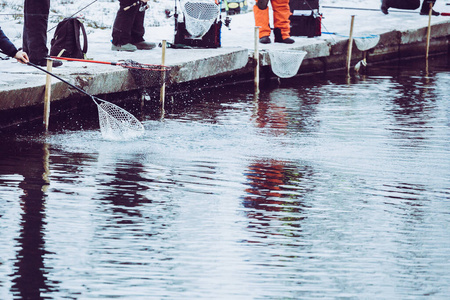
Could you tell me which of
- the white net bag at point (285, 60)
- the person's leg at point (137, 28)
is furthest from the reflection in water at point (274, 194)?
the white net bag at point (285, 60)

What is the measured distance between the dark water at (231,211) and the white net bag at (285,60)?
221 centimetres

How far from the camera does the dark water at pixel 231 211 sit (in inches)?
181

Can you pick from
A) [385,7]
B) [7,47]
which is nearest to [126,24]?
[7,47]

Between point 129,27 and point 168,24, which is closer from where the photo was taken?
point 129,27

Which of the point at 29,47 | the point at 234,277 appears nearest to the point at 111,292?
the point at 234,277

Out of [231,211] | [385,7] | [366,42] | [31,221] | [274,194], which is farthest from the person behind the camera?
[385,7]

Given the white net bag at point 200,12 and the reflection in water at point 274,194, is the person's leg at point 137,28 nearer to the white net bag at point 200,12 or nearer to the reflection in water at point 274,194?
the white net bag at point 200,12

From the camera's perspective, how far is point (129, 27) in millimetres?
10531

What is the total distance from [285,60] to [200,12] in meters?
1.25

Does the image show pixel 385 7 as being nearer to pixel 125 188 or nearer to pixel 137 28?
pixel 137 28

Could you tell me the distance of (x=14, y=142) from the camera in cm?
774

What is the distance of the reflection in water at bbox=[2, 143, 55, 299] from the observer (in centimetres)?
447

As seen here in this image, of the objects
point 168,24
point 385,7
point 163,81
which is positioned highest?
point 385,7

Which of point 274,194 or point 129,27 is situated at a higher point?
point 129,27
